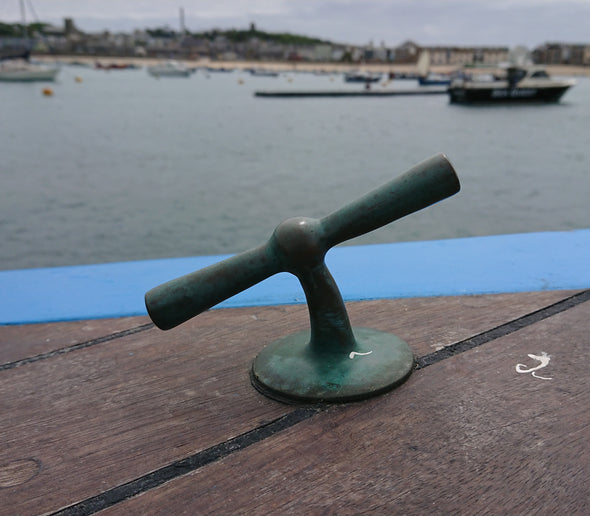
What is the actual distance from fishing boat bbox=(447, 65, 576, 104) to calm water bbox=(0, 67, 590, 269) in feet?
4.14

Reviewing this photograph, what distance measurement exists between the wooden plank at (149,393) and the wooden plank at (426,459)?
0.21ft

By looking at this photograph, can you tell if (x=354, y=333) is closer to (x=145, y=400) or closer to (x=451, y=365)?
(x=451, y=365)

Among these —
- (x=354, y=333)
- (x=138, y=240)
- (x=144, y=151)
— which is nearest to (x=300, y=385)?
(x=354, y=333)

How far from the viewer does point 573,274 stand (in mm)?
1140

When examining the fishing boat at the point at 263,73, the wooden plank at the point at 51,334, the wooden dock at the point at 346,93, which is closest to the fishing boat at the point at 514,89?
the wooden dock at the point at 346,93

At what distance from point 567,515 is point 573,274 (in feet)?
2.35

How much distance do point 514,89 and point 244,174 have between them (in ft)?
70.5

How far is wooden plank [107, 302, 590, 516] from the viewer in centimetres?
54

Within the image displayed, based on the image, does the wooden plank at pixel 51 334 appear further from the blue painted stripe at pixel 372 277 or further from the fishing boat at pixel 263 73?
the fishing boat at pixel 263 73

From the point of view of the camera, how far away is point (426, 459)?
1.96 feet

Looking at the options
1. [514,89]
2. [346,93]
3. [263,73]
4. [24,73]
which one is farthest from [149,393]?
[263,73]

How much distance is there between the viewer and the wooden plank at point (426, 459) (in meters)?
0.54

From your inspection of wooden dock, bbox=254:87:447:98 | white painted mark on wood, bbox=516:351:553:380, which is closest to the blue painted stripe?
white painted mark on wood, bbox=516:351:553:380

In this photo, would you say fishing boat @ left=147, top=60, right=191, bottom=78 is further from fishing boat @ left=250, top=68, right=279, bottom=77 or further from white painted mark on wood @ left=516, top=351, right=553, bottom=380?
white painted mark on wood @ left=516, top=351, right=553, bottom=380
